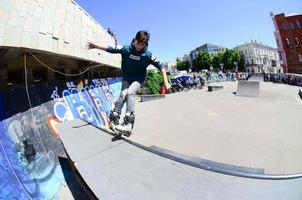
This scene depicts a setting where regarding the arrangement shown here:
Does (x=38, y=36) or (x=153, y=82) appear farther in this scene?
(x=153, y=82)

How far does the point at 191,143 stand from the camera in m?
9.20

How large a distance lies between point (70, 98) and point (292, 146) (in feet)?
24.1

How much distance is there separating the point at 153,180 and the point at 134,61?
→ 9.61 feet

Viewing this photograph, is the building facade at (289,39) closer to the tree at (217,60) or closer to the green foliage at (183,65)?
the tree at (217,60)

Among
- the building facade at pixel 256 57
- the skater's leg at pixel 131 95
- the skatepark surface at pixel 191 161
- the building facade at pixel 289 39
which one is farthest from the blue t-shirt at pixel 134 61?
the building facade at pixel 256 57

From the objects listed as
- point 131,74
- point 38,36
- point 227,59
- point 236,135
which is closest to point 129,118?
point 131,74

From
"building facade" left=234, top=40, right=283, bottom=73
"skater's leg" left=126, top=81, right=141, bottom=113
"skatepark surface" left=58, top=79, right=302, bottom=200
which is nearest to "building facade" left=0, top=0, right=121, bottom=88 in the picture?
"skatepark surface" left=58, top=79, right=302, bottom=200

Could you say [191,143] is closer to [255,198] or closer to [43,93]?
[43,93]

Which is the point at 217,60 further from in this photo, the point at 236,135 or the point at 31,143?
the point at 31,143

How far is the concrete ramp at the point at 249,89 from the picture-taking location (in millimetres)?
22484

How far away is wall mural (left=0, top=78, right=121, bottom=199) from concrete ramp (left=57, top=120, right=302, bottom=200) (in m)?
0.99

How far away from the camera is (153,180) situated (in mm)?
2924

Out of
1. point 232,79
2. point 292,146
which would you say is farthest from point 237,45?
point 292,146

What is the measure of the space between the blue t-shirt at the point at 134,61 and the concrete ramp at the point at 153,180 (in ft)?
5.29
